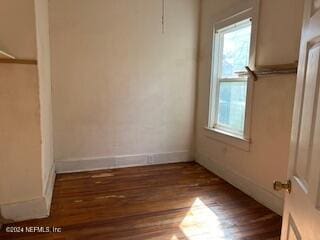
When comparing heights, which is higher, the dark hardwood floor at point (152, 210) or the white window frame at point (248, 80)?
the white window frame at point (248, 80)

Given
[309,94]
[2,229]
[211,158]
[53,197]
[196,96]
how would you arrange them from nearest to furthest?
[309,94] < [2,229] < [53,197] < [211,158] < [196,96]

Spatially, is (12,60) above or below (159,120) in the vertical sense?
above

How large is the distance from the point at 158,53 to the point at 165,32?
0.32m

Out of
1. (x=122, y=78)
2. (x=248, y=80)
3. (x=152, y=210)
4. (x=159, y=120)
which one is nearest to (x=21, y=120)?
(x=152, y=210)

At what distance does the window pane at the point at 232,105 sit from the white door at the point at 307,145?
2.06m

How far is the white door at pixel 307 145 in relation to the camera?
770 mm

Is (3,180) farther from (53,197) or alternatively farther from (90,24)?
(90,24)

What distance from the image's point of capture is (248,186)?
2.90 metres

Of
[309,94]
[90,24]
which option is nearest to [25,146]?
[90,24]

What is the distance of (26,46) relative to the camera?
2135 mm

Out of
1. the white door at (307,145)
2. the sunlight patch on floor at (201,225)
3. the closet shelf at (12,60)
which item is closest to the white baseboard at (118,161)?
the sunlight patch on floor at (201,225)

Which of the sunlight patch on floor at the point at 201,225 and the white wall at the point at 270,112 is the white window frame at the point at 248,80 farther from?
the sunlight patch on floor at the point at 201,225

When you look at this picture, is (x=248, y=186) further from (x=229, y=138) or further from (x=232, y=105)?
(x=232, y=105)

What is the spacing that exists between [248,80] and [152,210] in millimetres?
1747
